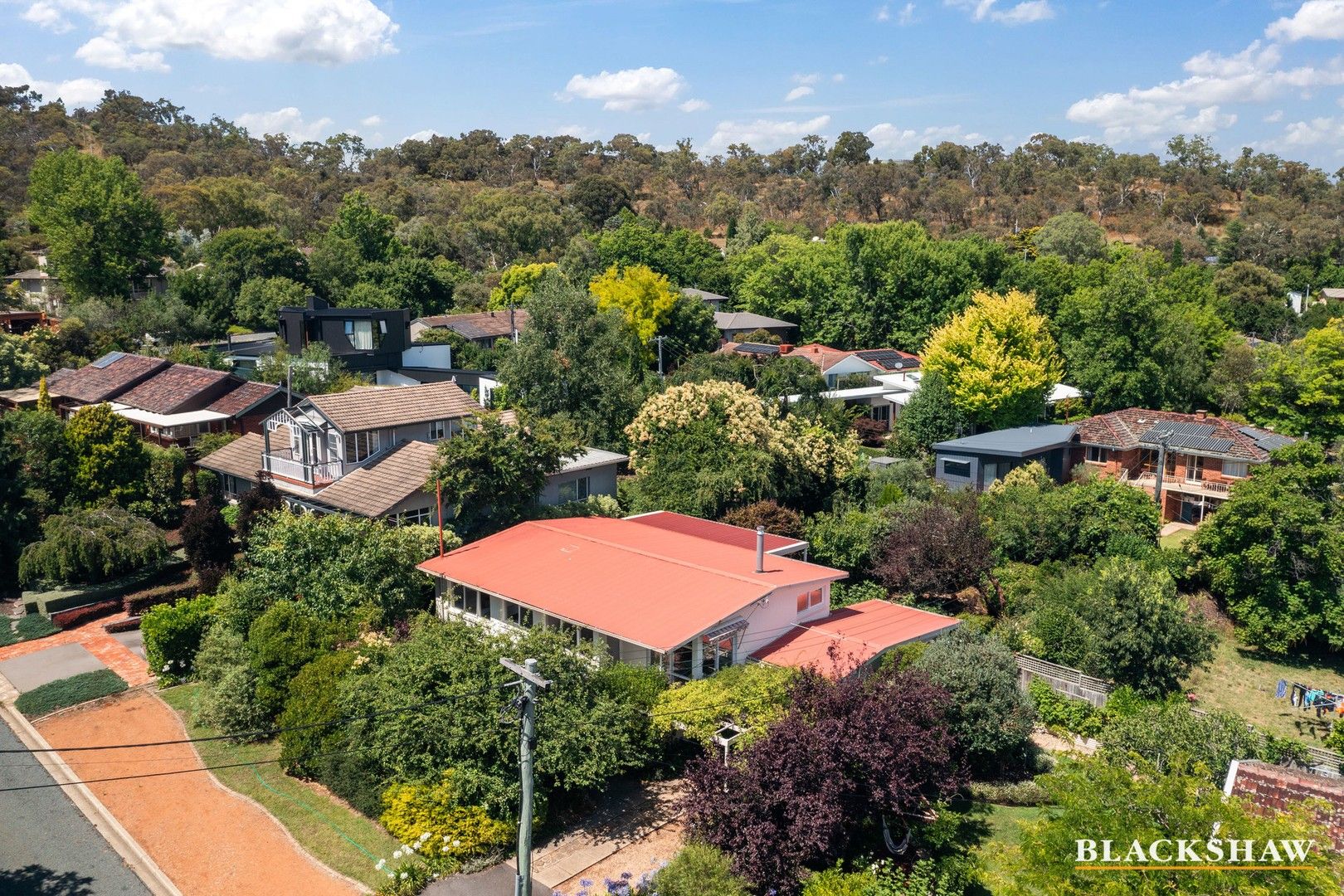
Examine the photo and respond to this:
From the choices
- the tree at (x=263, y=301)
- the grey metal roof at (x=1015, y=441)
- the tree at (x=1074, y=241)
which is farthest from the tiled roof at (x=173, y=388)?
the tree at (x=1074, y=241)

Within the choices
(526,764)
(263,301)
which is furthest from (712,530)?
(263,301)

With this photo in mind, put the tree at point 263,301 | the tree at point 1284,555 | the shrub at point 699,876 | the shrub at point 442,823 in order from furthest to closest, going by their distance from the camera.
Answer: the tree at point 263,301
the tree at point 1284,555
the shrub at point 442,823
the shrub at point 699,876

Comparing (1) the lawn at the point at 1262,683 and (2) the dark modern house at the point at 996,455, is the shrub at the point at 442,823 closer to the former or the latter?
(1) the lawn at the point at 1262,683

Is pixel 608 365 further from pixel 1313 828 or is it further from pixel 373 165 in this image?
pixel 373 165

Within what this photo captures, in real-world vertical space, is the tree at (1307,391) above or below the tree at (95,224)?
below

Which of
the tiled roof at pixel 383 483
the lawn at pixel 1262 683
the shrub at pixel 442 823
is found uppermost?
the tiled roof at pixel 383 483

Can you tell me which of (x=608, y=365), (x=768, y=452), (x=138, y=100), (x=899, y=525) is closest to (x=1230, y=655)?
(x=899, y=525)

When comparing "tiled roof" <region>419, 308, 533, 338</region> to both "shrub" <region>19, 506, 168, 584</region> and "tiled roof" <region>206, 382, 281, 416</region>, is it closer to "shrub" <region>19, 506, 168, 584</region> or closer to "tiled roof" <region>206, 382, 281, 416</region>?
"tiled roof" <region>206, 382, 281, 416</region>
